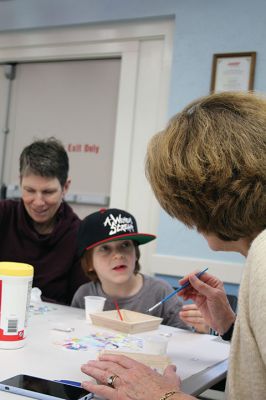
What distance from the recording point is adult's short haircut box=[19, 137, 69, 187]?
2.15m

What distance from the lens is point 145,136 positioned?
121 inches

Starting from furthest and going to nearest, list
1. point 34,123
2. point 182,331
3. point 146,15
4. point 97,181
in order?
point 34,123 < point 97,181 < point 146,15 < point 182,331

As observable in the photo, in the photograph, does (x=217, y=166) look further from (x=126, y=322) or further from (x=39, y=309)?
(x=39, y=309)

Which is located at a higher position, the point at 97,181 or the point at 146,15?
the point at 146,15

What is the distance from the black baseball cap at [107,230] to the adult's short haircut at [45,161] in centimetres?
38

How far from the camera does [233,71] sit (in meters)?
2.72

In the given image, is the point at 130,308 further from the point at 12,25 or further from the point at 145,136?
the point at 12,25

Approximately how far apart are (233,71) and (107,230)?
55.0 inches

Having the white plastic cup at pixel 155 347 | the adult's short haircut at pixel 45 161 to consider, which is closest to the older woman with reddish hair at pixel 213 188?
the white plastic cup at pixel 155 347

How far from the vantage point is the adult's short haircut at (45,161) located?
215 centimetres

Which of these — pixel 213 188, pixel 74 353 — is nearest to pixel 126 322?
pixel 74 353

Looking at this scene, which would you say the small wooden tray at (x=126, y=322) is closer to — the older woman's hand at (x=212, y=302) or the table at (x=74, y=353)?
the table at (x=74, y=353)

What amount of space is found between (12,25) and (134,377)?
307 centimetres

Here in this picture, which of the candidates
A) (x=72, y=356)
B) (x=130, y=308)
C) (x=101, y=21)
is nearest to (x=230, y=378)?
(x=72, y=356)
